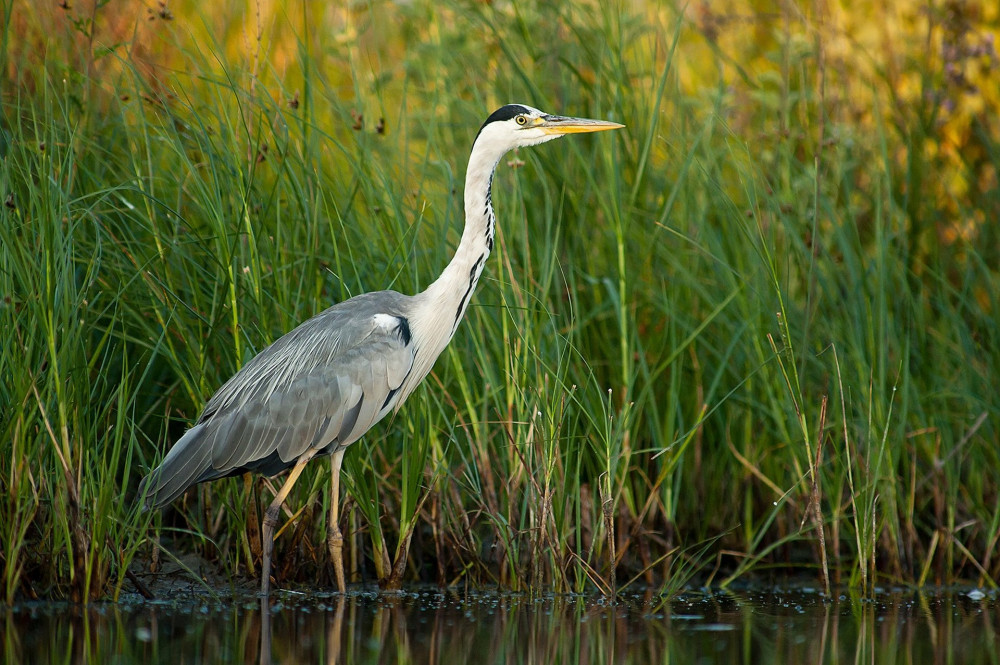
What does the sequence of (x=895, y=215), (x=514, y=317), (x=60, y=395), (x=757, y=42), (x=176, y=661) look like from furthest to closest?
(x=757, y=42), (x=895, y=215), (x=514, y=317), (x=60, y=395), (x=176, y=661)

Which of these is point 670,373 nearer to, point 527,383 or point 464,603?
point 527,383

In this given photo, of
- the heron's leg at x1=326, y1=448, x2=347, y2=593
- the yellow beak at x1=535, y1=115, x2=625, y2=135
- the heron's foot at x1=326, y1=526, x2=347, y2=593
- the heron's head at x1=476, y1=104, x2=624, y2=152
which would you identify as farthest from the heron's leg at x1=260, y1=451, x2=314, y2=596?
the yellow beak at x1=535, y1=115, x2=625, y2=135

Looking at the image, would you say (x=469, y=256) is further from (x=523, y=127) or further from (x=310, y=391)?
(x=310, y=391)

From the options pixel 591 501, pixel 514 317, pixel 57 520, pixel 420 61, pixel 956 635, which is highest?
pixel 420 61

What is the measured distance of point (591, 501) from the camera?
5.00 meters

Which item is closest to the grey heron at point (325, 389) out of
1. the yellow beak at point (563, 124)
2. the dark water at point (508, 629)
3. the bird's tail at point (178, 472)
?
the bird's tail at point (178, 472)

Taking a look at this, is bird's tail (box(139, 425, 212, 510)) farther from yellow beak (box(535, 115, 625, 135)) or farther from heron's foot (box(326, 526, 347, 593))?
yellow beak (box(535, 115, 625, 135))

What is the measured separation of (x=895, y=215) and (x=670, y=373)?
1603 millimetres

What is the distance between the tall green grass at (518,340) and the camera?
14.3ft

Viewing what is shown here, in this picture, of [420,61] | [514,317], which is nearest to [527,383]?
[514,317]

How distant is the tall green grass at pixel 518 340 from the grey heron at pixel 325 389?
152 millimetres

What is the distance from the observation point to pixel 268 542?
4.48m

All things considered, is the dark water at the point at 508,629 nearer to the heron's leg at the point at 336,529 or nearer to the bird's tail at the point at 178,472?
the heron's leg at the point at 336,529

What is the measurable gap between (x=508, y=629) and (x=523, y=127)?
205cm
